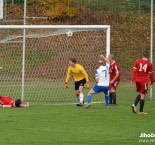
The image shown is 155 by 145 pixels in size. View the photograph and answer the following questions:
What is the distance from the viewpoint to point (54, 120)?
20.0 meters

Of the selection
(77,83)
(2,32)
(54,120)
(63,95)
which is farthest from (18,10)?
(54,120)

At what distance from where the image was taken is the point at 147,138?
1641cm

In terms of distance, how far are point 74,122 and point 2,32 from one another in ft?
48.1

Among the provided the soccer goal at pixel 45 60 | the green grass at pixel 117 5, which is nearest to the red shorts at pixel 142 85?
the soccer goal at pixel 45 60

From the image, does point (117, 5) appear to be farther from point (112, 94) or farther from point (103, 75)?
point (103, 75)

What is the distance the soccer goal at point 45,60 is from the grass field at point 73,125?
3951mm

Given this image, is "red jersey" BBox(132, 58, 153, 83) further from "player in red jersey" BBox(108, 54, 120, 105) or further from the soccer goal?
the soccer goal

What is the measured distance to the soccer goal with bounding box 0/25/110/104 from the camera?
29016 mm

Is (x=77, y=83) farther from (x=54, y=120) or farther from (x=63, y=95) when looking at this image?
(x=54, y=120)

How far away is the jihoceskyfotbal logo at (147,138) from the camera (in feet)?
52.3

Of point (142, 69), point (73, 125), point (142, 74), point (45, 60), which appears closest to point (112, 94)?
point (142, 74)

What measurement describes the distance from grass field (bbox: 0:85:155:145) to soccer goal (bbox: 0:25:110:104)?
156 inches

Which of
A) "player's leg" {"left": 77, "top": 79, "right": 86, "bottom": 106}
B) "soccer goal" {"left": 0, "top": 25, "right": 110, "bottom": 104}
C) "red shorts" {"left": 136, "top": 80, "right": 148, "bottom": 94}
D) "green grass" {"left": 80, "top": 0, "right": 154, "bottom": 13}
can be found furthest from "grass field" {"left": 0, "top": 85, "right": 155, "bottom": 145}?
"green grass" {"left": 80, "top": 0, "right": 154, "bottom": 13}

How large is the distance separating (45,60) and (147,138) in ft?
54.3
